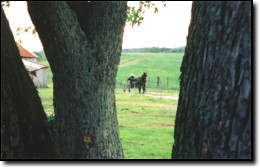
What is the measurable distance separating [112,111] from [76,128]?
0.42 metres

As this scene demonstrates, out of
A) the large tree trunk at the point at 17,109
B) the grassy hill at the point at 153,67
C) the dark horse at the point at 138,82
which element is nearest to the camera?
the large tree trunk at the point at 17,109

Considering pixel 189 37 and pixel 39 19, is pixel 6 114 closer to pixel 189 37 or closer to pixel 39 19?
pixel 39 19

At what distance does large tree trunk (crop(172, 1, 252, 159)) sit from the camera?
9.09ft

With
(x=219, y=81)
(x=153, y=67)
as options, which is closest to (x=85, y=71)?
(x=219, y=81)

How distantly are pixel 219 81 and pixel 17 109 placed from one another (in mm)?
1418

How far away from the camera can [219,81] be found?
2.82 meters

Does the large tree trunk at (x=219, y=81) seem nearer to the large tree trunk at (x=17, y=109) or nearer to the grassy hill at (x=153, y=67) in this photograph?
the large tree trunk at (x=17, y=109)

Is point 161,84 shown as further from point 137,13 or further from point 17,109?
point 17,109

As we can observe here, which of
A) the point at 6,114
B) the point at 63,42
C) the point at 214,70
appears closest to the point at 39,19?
the point at 63,42

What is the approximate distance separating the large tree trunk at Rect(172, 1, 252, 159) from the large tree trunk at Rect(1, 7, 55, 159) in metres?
1.14

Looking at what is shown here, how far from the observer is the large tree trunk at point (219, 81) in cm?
277

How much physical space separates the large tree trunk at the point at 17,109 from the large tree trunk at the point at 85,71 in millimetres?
572

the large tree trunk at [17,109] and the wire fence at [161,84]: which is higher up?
the large tree trunk at [17,109]

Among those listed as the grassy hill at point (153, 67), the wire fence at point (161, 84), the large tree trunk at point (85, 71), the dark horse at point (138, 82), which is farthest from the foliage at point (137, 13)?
the grassy hill at point (153, 67)
